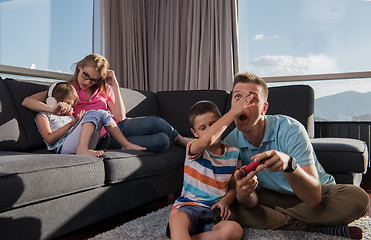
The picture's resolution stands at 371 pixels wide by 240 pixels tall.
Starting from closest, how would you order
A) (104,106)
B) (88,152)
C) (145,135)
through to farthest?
(88,152) < (145,135) < (104,106)

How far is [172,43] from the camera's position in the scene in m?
4.05

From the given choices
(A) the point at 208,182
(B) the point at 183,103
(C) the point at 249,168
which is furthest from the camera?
(B) the point at 183,103

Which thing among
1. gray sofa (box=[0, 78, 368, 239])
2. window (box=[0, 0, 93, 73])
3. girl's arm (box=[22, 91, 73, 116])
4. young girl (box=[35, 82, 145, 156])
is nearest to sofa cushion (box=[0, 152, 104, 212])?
gray sofa (box=[0, 78, 368, 239])

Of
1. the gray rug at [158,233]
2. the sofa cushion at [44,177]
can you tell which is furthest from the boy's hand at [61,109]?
the gray rug at [158,233]

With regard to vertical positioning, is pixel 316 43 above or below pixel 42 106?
above

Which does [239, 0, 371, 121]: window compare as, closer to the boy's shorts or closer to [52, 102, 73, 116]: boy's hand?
[52, 102, 73, 116]: boy's hand

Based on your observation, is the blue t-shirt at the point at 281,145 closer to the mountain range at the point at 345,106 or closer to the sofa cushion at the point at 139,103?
the sofa cushion at the point at 139,103

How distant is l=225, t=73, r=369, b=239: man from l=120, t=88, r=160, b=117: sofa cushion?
4.00 ft

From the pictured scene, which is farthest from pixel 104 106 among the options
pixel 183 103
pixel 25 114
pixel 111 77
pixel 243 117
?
pixel 243 117

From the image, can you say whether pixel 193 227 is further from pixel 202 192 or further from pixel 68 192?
pixel 68 192

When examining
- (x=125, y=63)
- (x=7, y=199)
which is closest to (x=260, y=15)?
(x=125, y=63)

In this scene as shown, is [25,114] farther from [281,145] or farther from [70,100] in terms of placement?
[281,145]

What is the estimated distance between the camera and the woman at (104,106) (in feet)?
6.58

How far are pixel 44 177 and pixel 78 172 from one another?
17 cm
